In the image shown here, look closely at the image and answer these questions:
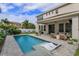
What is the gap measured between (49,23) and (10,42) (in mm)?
2023

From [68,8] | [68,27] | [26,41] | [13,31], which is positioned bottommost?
[26,41]

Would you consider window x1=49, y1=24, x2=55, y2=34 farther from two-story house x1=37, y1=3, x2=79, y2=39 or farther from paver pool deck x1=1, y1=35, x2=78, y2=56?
paver pool deck x1=1, y1=35, x2=78, y2=56

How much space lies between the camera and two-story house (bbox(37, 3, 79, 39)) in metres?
6.27

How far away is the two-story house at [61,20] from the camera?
6.27 meters

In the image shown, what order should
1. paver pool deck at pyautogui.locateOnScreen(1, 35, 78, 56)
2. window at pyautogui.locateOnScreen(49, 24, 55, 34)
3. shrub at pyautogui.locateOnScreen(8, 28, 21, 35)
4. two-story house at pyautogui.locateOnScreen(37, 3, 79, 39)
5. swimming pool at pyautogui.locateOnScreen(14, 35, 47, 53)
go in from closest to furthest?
paver pool deck at pyautogui.locateOnScreen(1, 35, 78, 56) → two-story house at pyautogui.locateOnScreen(37, 3, 79, 39) → shrub at pyautogui.locateOnScreen(8, 28, 21, 35) → swimming pool at pyautogui.locateOnScreen(14, 35, 47, 53) → window at pyautogui.locateOnScreen(49, 24, 55, 34)

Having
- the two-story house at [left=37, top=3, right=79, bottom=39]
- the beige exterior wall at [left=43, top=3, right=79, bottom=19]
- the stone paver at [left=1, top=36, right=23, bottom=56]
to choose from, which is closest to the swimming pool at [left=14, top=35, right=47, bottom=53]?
the stone paver at [left=1, top=36, right=23, bottom=56]

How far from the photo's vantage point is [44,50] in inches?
249

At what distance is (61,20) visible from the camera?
265 inches

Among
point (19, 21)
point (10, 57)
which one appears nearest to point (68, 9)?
point (19, 21)

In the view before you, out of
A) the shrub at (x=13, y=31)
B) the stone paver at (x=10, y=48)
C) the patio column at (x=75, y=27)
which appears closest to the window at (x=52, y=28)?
the patio column at (x=75, y=27)

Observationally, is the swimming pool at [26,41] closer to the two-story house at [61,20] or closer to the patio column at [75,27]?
the two-story house at [61,20]

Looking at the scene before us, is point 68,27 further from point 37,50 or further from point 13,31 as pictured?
point 13,31

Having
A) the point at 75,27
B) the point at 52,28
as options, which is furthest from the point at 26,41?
the point at 75,27

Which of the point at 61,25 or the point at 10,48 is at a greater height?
the point at 61,25
